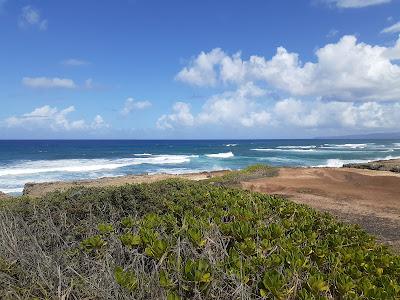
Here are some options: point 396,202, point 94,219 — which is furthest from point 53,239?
point 396,202

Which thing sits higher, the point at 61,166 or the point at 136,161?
the point at 61,166

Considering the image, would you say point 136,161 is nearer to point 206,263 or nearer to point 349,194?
point 349,194

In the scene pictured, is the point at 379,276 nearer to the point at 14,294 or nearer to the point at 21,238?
the point at 14,294

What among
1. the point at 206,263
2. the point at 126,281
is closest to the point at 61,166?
the point at 126,281

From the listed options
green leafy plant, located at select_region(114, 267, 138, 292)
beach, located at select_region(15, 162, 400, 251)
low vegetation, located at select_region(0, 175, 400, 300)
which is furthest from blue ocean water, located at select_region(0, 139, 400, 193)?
green leafy plant, located at select_region(114, 267, 138, 292)

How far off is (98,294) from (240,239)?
52.6 inches

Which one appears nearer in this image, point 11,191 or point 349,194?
point 349,194

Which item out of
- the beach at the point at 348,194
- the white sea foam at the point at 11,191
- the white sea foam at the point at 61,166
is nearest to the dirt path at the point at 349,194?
the beach at the point at 348,194

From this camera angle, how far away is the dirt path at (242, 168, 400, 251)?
9.56m

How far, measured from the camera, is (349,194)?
44.1 ft

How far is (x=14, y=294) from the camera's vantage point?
3201 mm

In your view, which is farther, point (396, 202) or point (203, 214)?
point (396, 202)

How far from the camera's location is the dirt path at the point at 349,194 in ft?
31.4

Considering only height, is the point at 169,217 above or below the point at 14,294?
above
